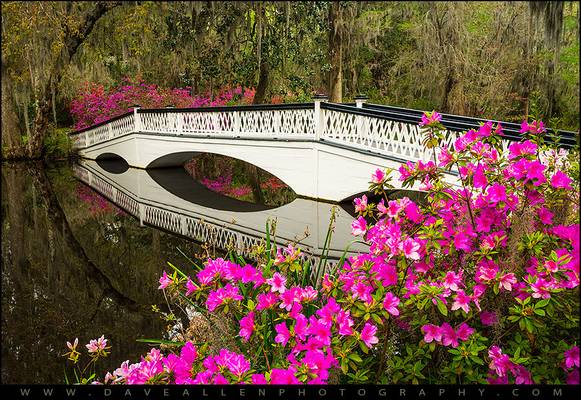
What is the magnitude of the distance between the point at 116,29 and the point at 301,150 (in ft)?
14.8

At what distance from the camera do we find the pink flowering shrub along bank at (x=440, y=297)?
6.86ft

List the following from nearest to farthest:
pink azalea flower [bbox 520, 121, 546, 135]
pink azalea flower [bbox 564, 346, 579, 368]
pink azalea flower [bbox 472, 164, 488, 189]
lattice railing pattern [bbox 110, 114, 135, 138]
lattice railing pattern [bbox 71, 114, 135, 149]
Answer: pink azalea flower [bbox 564, 346, 579, 368] → pink azalea flower [bbox 472, 164, 488, 189] → pink azalea flower [bbox 520, 121, 546, 135] → lattice railing pattern [bbox 110, 114, 135, 138] → lattice railing pattern [bbox 71, 114, 135, 149]

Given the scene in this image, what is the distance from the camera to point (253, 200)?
11.5 meters

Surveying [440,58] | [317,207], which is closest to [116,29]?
[317,207]

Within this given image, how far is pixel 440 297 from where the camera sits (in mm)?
2213

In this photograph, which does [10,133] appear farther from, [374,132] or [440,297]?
[440,297]

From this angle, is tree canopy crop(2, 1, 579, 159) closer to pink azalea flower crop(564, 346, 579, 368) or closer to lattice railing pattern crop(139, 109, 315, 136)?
lattice railing pattern crop(139, 109, 315, 136)

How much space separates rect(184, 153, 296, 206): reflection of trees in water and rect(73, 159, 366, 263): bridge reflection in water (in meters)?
0.37

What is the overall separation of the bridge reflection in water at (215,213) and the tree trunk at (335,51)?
4.67m

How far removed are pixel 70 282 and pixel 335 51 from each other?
1247 centimetres

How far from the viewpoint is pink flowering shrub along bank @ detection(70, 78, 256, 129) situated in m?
17.8

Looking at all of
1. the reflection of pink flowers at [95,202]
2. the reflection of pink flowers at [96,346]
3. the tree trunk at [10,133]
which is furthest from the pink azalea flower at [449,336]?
the tree trunk at [10,133]

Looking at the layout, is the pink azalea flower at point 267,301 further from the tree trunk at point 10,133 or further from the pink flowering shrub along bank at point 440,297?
the tree trunk at point 10,133

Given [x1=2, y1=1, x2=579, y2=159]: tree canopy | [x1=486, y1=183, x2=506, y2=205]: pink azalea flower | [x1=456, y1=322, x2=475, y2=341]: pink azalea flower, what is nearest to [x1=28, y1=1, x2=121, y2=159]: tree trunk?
[x1=2, y1=1, x2=579, y2=159]: tree canopy
